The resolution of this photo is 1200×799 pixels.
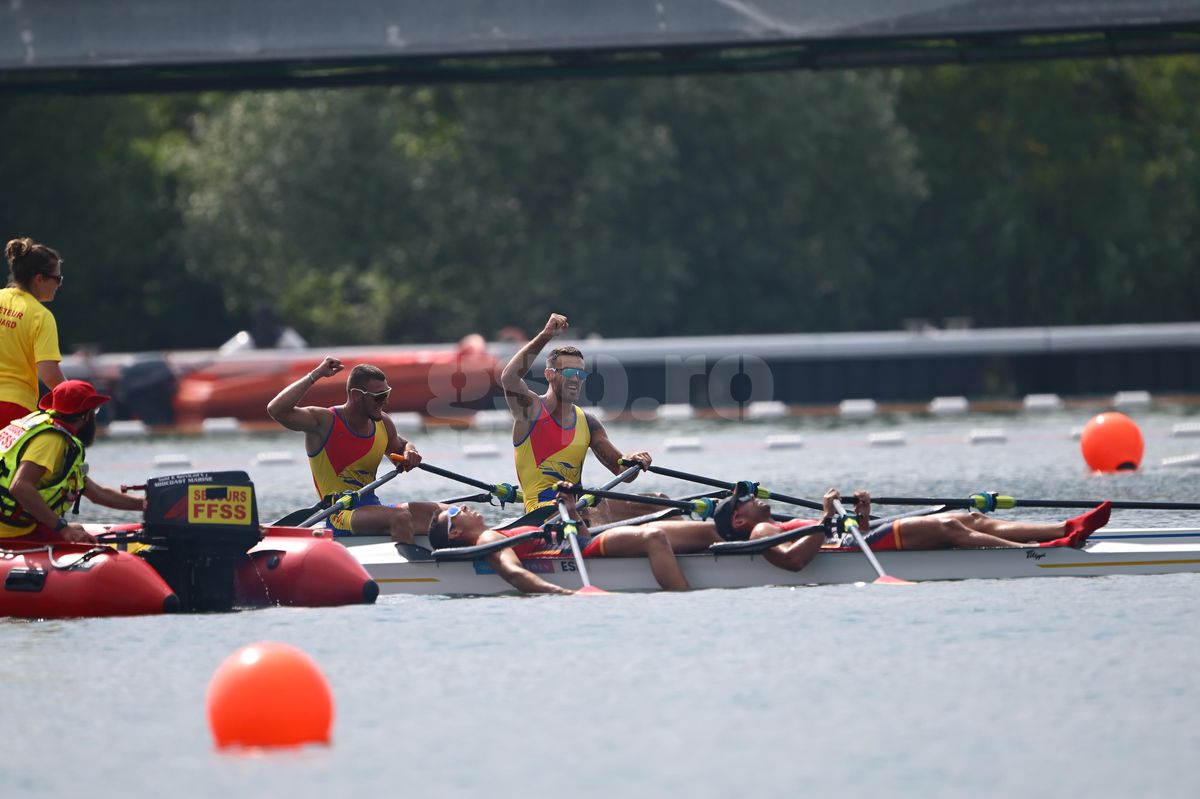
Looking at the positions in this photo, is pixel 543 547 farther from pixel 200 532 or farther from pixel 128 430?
pixel 128 430

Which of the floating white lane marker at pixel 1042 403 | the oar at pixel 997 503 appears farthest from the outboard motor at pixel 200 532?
the floating white lane marker at pixel 1042 403

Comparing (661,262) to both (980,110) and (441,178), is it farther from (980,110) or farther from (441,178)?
(980,110)

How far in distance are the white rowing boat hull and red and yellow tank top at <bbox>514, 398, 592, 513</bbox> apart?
33.6 inches

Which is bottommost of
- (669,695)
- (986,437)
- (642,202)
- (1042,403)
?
(1042,403)

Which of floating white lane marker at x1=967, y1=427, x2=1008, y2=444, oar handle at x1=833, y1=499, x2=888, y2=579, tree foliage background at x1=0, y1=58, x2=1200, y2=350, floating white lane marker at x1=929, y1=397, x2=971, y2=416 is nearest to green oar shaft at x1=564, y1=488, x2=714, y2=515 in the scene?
oar handle at x1=833, y1=499, x2=888, y2=579

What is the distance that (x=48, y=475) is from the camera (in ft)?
37.2

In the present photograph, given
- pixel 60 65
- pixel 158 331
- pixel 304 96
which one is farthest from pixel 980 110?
pixel 60 65

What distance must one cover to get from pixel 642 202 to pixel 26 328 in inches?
1144

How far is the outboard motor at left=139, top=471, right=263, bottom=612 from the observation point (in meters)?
11.7

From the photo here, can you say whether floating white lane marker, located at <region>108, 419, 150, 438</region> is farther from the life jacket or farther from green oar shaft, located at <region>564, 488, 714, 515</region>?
the life jacket

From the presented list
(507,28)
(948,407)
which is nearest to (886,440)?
(948,407)

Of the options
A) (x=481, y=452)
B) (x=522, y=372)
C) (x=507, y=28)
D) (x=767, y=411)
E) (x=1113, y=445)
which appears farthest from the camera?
(x=767, y=411)

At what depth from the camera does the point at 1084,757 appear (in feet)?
26.2

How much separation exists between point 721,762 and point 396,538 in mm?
5626
